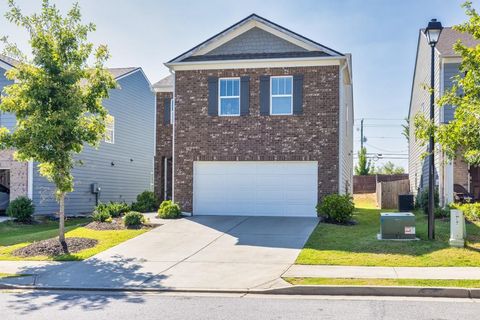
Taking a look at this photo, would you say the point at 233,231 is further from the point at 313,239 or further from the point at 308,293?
the point at 308,293

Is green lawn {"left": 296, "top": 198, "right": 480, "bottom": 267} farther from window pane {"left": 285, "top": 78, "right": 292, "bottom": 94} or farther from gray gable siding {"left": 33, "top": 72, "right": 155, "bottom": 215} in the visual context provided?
gray gable siding {"left": 33, "top": 72, "right": 155, "bottom": 215}

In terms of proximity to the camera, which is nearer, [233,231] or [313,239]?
[313,239]

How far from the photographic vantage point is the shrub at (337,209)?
56.1 ft

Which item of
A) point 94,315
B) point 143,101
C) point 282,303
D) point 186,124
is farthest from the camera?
point 143,101

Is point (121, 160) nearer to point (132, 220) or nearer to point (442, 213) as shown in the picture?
point (132, 220)

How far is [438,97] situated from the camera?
66.4ft

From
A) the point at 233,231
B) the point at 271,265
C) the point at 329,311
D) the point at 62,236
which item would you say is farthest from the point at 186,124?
the point at 329,311

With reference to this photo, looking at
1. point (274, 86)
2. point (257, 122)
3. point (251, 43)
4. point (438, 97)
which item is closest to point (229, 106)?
point (257, 122)

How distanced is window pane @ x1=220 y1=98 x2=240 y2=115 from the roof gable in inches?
61.9

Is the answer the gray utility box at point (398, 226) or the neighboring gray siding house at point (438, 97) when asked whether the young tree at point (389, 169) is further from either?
the gray utility box at point (398, 226)

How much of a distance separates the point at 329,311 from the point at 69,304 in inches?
168

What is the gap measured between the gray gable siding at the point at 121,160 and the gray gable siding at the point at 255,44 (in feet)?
27.0

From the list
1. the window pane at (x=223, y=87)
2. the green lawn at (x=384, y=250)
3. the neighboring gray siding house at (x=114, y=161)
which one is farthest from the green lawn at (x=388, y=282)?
the neighboring gray siding house at (x=114, y=161)

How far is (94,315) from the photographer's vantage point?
26.2ft
